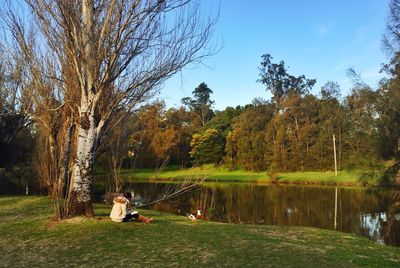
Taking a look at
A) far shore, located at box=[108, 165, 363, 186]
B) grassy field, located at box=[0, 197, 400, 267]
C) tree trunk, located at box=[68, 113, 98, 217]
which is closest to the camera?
grassy field, located at box=[0, 197, 400, 267]

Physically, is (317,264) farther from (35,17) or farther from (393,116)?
(393,116)

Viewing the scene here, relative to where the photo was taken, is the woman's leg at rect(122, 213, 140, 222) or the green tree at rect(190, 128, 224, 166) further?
the green tree at rect(190, 128, 224, 166)

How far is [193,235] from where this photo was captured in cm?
959

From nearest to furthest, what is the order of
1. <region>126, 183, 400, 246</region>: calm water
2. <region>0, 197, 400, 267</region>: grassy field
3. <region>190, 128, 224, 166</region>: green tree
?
1. <region>0, 197, 400, 267</region>: grassy field
2. <region>126, 183, 400, 246</region>: calm water
3. <region>190, 128, 224, 166</region>: green tree

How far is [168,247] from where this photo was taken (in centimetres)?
827

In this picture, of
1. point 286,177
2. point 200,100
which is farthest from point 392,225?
point 200,100

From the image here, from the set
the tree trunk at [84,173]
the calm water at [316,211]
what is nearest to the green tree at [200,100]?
the calm water at [316,211]

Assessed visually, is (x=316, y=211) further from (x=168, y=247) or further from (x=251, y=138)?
(x=251, y=138)

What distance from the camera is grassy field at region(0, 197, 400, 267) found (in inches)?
287

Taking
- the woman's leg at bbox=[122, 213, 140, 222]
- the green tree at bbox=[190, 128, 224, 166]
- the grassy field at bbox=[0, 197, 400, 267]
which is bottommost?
the grassy field at bbox=[0, 197, 400, 267]

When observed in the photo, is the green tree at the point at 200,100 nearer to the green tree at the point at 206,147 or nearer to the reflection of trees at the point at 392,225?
the green tree at the point at 206,147

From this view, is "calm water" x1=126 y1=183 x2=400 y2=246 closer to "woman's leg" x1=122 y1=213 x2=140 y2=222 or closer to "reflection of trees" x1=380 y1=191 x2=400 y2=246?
"reflection of trees" x1=380 y1=191 x2=400 y2=246

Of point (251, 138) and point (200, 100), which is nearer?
point (251, 138)

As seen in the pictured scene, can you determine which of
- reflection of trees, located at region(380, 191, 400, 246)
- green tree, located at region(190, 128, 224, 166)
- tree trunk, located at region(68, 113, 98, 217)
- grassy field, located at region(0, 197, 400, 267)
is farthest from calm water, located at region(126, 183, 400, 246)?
green tree, located at region(190, 128, 224, 166)
